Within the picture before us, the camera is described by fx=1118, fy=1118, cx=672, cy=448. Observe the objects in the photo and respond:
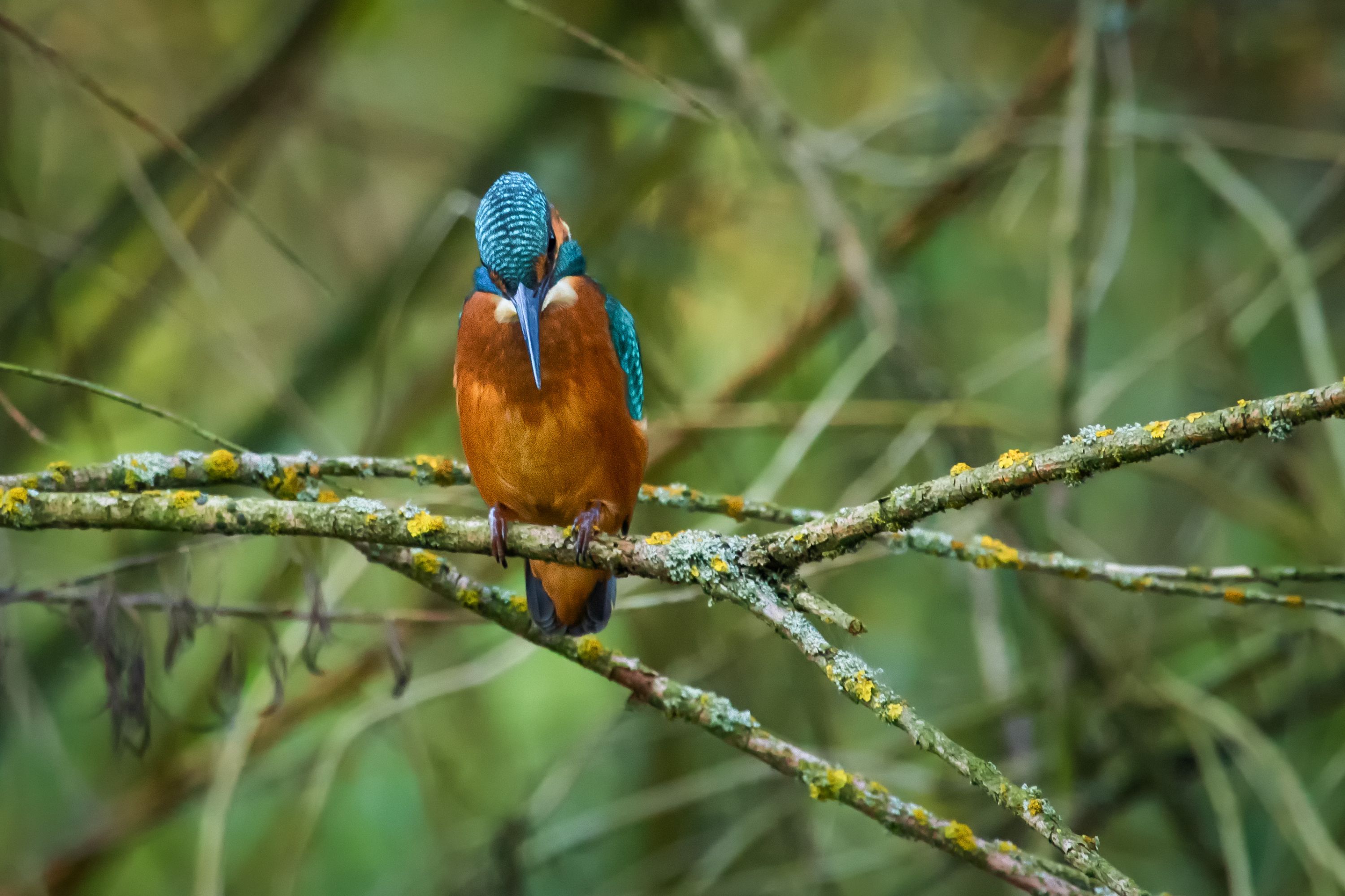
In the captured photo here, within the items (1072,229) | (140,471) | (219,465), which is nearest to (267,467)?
(219,465)

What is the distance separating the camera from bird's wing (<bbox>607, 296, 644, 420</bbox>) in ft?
8.05

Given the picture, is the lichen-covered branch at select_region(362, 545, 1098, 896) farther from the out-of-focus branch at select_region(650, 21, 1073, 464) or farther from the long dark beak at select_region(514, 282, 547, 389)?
the out-of-focus branch at select_region(650, 21, 1073, 464)

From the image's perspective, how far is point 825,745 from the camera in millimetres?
3123

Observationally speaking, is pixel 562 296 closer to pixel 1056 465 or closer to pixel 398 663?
pixel 398 663

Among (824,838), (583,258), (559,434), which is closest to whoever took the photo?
(559,434)

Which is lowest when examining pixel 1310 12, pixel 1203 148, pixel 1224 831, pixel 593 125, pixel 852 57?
pixel 1224 831

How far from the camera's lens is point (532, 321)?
7.13ft

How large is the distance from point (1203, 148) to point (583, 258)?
1.78m

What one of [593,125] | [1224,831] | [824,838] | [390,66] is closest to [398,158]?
[390,66]

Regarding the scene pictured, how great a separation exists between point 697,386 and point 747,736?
9.93ft

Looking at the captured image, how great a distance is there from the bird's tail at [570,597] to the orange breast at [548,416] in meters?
0.14

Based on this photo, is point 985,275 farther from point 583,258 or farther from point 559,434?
point 559,434

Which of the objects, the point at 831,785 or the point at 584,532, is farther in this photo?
the point at 584,532

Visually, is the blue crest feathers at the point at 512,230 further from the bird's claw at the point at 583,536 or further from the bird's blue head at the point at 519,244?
the bird's claw at the point at 583,536
